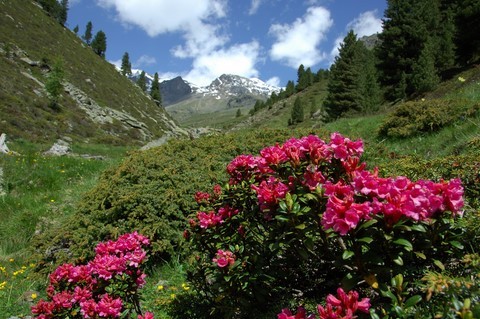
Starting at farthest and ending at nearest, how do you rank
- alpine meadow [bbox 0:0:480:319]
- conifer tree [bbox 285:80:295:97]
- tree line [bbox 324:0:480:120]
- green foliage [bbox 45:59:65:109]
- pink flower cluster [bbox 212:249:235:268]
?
conifer tree [bbox 285:80:295:97]
green foliage [bbox 45:59:65:109]
tree line [bbox 324:0:480:120]
pink flower cluster [bbox 212:249:235:268]
alpine meadow [bbox 0:0:480:319]

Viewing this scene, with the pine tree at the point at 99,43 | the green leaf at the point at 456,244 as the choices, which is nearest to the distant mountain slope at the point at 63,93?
the pine tree at the point at 99,43

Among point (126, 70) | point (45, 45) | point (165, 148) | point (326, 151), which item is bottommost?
point (326, 151)

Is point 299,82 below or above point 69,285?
above

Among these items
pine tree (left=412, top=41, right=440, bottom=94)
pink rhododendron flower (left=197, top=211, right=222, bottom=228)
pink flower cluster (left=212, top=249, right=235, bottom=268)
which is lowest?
pink flower cluster (left=212, top=249, right=235, bottom=268)

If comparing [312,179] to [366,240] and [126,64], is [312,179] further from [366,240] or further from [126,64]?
[126,64]

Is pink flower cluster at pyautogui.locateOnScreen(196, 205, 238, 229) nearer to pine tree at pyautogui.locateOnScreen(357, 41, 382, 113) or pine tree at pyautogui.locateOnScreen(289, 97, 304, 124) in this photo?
pine tree at pyautogui.locateOnScreen(357, 41, 382, 113)

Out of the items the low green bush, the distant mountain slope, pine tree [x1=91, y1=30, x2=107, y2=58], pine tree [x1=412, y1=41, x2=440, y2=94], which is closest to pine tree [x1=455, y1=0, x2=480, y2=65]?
pine tree [x1=412, y1=41, x2=440, y2=94]

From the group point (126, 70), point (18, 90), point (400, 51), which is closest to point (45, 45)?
point (18, 90)

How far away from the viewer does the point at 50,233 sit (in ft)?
21.9

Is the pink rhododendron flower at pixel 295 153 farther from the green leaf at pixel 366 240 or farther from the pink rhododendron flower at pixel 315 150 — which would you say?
the green leaf at pixel 366 240

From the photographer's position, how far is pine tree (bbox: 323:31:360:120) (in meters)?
35.7

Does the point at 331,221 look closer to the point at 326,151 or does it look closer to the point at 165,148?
the point at 326,151

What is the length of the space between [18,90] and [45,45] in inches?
1222

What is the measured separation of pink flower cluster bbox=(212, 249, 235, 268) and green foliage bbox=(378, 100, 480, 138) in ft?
28.6
